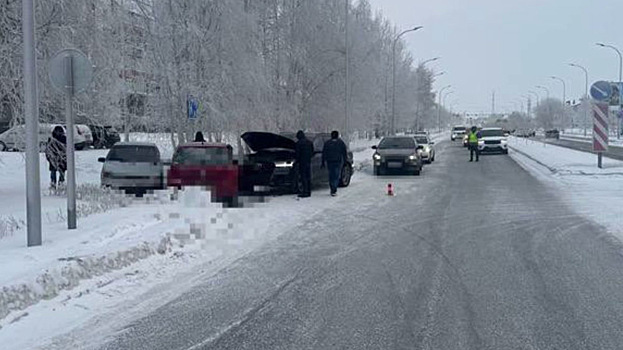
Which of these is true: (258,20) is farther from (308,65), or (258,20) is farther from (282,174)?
(282,174)

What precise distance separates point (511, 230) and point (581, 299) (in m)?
5.48

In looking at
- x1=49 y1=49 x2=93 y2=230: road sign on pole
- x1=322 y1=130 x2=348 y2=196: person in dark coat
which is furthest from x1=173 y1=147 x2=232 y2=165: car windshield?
x1=49 y1=49 x2=93 y2=230: road sign on pole

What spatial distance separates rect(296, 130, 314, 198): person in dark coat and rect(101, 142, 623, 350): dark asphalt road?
4.58 meters

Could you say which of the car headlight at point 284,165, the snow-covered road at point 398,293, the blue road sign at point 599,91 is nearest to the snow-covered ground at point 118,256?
the snow-covered road at point 398,293

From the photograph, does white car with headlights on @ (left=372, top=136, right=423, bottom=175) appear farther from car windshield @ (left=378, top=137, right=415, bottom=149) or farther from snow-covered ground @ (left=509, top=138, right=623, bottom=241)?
snow-covered ground @ (left=509, top=138, right=623, bottom=241)

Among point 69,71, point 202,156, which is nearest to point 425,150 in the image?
point 202,156

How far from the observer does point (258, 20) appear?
1373 inches

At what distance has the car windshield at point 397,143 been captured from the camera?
3016 cm

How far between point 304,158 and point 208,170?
3558 mm

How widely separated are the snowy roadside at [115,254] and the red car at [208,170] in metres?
0.63

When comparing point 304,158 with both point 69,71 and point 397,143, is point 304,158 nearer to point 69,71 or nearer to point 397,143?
point 69,71

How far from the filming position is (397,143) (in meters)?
30.4

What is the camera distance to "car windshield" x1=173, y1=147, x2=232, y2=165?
17097mm

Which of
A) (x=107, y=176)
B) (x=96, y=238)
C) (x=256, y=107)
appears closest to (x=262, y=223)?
(x=96, y=238)
